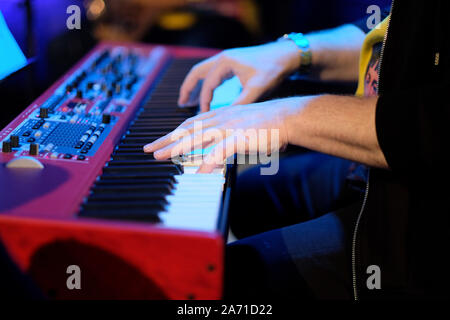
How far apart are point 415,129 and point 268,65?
0.58 metres

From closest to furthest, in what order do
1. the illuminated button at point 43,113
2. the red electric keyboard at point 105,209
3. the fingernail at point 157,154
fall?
1. the red electric keyboard at point 105,209
2. the fingernail at point 157,154
3. the illuminated button at point 43,113

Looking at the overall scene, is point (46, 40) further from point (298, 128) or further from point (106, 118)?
point (298, 128)

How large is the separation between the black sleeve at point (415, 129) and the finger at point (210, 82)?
524 mm

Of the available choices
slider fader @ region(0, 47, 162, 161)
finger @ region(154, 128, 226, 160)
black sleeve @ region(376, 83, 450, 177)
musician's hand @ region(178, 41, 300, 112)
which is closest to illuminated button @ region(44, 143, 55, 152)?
slider fader @ region(0, 47, 162, 161)

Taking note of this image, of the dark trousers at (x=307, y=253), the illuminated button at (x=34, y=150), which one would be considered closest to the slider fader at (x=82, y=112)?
the illuminated button at (x=34, y=150)

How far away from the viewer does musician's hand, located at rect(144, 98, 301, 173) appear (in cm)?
95

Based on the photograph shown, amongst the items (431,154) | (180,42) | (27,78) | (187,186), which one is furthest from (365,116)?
(180,42)

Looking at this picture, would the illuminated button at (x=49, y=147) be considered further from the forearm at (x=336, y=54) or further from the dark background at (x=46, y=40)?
the forearm at (x=336, y=54)

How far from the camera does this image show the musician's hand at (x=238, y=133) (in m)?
0.95

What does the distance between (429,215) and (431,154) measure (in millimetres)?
212

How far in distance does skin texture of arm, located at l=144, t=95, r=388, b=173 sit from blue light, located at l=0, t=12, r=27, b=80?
0.53 meters

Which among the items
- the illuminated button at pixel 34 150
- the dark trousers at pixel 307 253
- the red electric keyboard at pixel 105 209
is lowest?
the dark trousers at pixel 307 253

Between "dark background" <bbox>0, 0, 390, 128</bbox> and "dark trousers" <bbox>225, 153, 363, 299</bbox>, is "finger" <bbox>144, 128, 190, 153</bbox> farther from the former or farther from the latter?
"dark background" <bbox>0, 0, 390, 128</bbox>

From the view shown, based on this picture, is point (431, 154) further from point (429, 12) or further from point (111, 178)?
point (111, 178)
